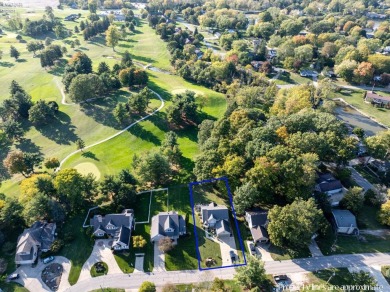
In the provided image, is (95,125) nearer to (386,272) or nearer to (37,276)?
(37,276)

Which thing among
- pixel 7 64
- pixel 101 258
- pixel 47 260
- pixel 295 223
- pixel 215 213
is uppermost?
pixel 295 223

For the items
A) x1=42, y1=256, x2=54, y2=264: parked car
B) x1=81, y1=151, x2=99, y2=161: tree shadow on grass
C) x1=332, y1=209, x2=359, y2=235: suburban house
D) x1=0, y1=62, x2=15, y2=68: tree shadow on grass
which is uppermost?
x1=332, y1=209, x2=359, y2=235: suburban house

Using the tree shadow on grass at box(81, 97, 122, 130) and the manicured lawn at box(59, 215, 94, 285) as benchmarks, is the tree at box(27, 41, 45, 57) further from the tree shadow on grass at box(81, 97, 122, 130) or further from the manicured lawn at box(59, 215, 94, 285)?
the manicured lawn at box(59, 215, 94, 285)

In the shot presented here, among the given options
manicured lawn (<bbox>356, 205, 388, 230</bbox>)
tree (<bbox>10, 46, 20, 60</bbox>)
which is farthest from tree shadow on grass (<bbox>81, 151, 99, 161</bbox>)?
tree (<bbox>10, 46, 20, 60</bbox>)

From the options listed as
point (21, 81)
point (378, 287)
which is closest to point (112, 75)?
point (21, 81)

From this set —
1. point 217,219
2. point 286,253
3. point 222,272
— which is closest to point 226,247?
point 222,272
